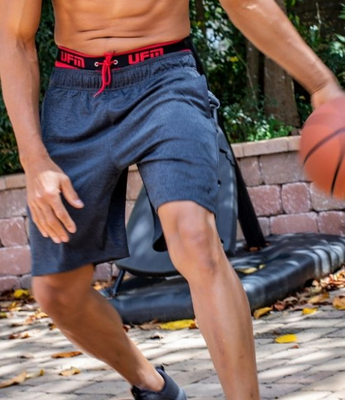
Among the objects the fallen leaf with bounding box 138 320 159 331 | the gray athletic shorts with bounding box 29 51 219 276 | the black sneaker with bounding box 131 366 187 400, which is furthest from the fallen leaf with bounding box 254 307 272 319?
the gray athletic shorts with bounding box 29 51 219 276

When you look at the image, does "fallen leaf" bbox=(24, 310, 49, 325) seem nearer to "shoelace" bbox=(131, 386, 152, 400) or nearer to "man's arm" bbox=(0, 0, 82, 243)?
"shoelace" bbox=(131, 386, 152, 400)

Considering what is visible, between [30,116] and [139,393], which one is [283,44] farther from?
[139,393]

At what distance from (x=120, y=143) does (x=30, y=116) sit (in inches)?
12.0

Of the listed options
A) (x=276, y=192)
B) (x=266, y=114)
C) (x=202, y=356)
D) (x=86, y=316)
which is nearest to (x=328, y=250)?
(x=276, y=192)

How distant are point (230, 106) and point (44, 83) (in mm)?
1675

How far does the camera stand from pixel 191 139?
9.73 feet

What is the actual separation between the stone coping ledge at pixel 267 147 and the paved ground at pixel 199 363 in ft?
7.23

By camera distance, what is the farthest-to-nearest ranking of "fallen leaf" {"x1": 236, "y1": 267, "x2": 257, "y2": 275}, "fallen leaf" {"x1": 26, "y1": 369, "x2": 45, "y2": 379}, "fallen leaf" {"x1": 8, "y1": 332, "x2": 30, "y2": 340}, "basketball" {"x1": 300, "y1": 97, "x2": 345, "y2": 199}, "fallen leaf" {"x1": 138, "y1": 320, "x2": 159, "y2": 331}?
"fallen leaf" {"x1": 236, "y1": 267, "x2": 257, "y2": 275}, "fallen leaf" {"x1": 8, "y1": 332, "x2": 30, "y2": 340}, "fallen leaf" {"x1": 138, "y1": 320, "x2": 159, "y2": 331}, "fallen leaf" {"x1": 26, "y1": 369, "x2": 45, "y2": 379}, "basketball" {"x1": 300, "y1": 97, "x2": 345, "y2": 199}

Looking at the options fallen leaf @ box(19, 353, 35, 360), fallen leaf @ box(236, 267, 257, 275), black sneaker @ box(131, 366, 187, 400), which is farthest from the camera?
fallen leaf @ box(236, 267, 257, 275)

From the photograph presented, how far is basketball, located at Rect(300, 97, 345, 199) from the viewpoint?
288cm

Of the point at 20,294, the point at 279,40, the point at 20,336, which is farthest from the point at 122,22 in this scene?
the point at 20,294

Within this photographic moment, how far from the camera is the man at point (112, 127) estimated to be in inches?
115

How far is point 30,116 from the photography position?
123 inches

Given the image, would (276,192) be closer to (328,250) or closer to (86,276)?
(328,250)
